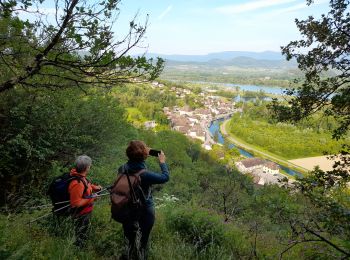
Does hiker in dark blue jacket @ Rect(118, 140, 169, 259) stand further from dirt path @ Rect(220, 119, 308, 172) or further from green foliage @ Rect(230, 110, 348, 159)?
green foliage @ Rect(230, 110, 348, 159)

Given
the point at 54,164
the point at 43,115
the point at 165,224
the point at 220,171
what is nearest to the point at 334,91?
the point at 165,224

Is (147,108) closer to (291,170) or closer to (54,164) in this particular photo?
(291,170)

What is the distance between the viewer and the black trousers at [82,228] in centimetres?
326

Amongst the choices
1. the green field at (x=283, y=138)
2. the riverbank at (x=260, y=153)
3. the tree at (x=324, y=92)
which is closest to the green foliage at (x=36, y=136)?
the tree at (x=324, y=92)

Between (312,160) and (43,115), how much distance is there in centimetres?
4836

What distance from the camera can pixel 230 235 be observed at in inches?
166

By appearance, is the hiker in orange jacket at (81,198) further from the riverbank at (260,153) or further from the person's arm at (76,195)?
the riverbank at (260,153)

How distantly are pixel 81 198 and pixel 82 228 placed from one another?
1.22ft

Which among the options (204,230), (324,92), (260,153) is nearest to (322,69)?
(324,92)

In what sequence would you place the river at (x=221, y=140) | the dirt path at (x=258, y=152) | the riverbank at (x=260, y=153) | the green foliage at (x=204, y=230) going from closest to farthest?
1. the green foliage at (x=204, y=230)
2. the river at (x=221, y=140)
3. the riverbank at (x=260, y=153)
4. the dirt path at (x=258, y=152)

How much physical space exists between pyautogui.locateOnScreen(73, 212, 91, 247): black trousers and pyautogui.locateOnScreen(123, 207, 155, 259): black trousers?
1.87 feet

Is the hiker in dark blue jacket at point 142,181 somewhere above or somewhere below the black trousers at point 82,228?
above

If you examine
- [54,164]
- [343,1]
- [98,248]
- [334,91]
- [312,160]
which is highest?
[343,1]

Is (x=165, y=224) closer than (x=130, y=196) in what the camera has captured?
No
